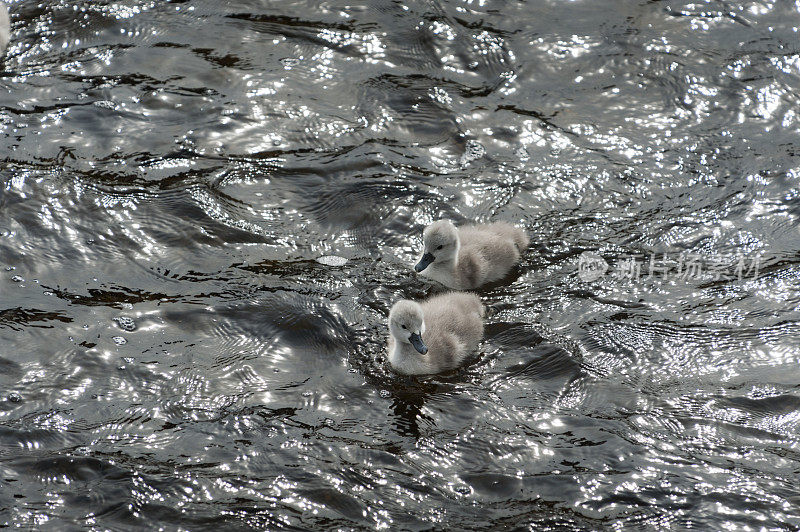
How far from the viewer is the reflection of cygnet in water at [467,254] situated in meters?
6.04

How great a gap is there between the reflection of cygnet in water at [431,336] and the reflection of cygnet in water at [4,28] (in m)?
4.69

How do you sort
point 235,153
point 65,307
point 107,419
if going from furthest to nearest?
point 235,153 < point 65,307 < point 107,419

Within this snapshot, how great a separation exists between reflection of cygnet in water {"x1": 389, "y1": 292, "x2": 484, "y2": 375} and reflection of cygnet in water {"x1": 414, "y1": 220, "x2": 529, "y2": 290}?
351mm

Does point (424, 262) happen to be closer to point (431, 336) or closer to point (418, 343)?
point (431, 336)

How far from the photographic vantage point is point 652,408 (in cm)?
518

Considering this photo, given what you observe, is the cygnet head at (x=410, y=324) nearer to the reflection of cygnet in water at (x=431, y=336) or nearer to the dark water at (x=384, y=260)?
the reflection of cygnet in water at (x=431, y=336)

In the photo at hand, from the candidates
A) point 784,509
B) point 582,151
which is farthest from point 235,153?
point 784,509

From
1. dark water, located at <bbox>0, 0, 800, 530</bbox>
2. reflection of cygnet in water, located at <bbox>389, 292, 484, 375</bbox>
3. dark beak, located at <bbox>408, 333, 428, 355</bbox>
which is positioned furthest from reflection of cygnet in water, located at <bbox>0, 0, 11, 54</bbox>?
dark beak, located at <bbox>408, 333, 428, 355</bbox>

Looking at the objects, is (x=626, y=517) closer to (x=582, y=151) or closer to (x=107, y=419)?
(x=107, y=419)

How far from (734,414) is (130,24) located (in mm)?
6325
